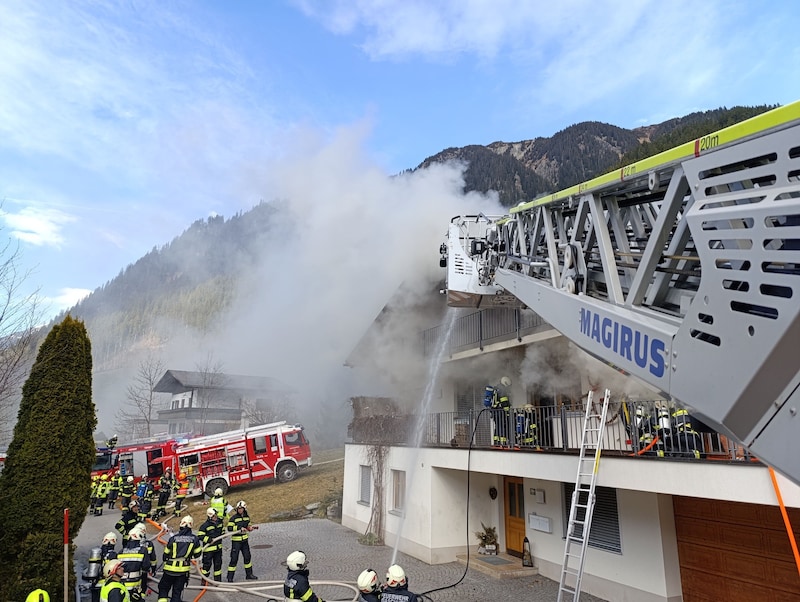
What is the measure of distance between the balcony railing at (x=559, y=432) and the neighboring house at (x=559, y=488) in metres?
0.05

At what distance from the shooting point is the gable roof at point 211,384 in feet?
158

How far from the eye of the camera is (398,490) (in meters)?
12.7

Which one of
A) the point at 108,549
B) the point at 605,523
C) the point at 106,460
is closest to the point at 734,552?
the point at 605,523

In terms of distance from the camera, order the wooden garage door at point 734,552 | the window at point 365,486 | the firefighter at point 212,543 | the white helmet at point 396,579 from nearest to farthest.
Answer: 1. the white helmet at point 396,579
2. the wooden garage door at point 734,552
3. the firefighter at point 212,543
4. the window at point 365,486

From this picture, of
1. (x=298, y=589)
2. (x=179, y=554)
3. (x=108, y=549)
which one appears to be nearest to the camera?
(x=298, y=589)

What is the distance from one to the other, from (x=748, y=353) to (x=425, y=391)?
14.4 metres

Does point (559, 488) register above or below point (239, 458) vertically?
above

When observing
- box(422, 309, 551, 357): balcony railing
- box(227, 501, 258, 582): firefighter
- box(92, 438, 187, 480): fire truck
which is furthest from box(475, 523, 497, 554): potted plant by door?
box(92, 438, 187, 480): fire truck

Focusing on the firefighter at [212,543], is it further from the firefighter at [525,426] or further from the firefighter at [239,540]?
the firefighter at [525,426]

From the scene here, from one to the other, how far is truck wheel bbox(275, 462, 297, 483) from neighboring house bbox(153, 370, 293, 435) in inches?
878

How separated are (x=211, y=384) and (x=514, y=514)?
43.5m

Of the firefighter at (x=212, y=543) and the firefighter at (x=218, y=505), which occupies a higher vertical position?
the firefighter at (x=218, y=505)

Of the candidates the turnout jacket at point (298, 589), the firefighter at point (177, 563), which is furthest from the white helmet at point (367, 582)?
the firefighter at point (177, 563)

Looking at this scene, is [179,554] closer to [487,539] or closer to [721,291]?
[487,539]
